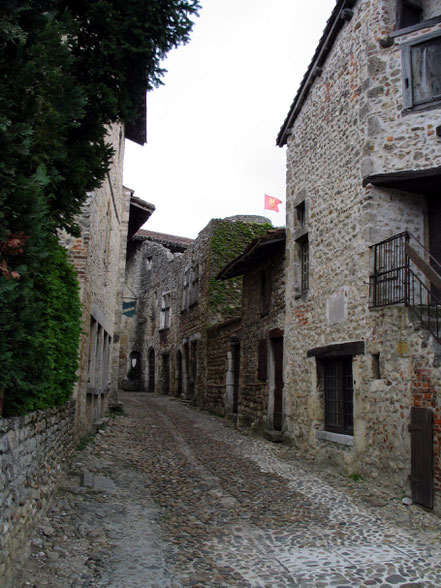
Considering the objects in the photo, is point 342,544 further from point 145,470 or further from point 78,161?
point 78,161

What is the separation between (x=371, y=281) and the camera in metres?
7.36

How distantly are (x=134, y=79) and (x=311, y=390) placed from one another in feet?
19.9

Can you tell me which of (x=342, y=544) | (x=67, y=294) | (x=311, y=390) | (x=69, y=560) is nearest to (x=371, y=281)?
(x=311, y=390)

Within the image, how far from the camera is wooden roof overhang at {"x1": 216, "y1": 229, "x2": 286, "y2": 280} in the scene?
35.4ft

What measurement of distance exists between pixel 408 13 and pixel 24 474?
8.39 meters

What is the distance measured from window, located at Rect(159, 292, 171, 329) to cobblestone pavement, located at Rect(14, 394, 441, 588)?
16.2m

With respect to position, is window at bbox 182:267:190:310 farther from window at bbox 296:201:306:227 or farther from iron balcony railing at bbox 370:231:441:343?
iron balcony railing at bbox 370:231:441:343

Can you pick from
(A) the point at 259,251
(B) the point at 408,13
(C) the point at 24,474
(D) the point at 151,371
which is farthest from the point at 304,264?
(D) the point at 151,371

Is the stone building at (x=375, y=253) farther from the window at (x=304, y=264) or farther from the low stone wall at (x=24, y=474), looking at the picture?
the low stone wall at (x=24, y=474)

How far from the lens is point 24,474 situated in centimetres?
393

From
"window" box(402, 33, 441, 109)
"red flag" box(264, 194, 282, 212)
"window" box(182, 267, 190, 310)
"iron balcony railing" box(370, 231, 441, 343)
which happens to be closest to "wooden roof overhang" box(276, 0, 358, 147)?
"window" box(402, 33, 441, 109)

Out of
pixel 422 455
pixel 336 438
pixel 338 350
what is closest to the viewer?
pixel 422 455

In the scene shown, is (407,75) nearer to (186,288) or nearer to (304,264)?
(304,264)

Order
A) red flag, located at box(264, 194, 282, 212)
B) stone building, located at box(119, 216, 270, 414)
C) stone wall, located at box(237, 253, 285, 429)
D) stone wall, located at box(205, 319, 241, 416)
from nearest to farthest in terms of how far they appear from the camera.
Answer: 1. stone wall, located at box(237, 253, 285, 429)
2. stone wall, located at box(205, 319, 241, 416)
3. stone building, located at box(119, 216, 270, 414)
4. red flag, located at box(264, 194, 282, 212)
